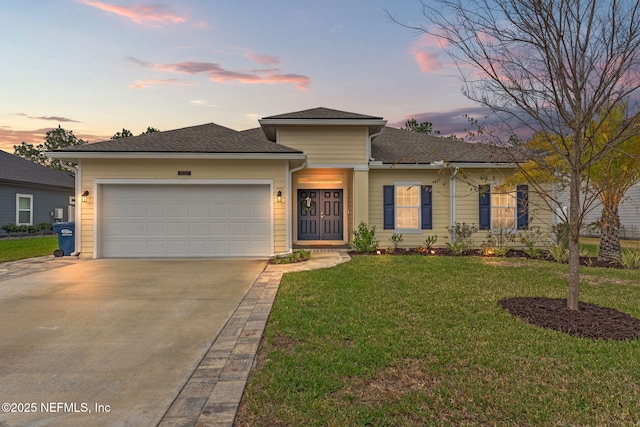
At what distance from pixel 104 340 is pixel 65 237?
26.7 feet

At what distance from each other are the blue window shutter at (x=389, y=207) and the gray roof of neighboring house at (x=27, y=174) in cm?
1886

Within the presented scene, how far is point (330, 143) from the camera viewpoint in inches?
449

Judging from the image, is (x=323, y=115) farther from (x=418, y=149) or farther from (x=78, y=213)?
(x=78, y=213)

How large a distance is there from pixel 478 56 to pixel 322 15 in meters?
7.67

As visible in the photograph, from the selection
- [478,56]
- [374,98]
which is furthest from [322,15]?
[478,56]

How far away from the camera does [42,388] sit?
2.72 meters

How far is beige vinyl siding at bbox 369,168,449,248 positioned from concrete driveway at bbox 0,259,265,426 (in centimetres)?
620

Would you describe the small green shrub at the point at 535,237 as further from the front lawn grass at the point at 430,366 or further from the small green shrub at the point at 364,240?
the front lawn grass at the point at 430,366

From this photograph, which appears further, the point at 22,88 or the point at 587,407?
the point at 22,88

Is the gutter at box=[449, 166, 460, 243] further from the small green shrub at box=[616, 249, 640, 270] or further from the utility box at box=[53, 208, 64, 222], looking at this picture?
the utility box at box=[53, 208, 64, 222]

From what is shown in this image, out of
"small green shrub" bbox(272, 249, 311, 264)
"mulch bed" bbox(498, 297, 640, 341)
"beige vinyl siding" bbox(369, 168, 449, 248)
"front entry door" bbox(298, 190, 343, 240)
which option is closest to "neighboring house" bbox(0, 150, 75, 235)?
"front entry door" bbox(298, 190, 343, 240)

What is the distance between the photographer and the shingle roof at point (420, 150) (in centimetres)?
1193

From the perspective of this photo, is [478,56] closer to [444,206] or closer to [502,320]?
[502,320]

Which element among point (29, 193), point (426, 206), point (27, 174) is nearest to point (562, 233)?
point (426, 206)
